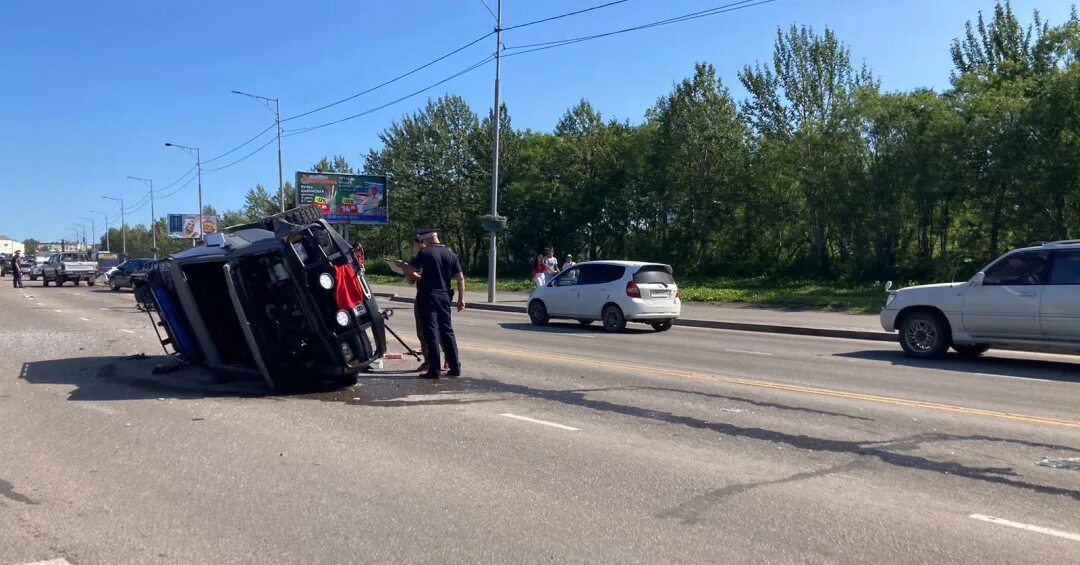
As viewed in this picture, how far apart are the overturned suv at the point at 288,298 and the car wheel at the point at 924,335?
27.8 ft

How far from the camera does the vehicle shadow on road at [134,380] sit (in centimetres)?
956

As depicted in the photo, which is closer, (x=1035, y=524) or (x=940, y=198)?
(x=1035, y=524)

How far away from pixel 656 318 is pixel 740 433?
35.0 ft

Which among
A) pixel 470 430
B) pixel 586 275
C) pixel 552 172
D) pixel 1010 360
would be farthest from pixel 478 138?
pixel 470 430

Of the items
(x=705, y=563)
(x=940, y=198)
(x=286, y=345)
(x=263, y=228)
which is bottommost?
(x=705, y=563)

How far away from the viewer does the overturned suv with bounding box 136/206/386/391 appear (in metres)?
8.98

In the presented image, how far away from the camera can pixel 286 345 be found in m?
9.36

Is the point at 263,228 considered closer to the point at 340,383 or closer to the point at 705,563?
the point at 340,383

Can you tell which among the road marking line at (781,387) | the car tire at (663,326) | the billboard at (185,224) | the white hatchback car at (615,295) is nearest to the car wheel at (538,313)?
the white hatchback car at (615,295)

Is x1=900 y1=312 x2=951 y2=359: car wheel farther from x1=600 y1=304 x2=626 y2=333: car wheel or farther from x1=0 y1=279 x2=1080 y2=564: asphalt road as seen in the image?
x1=600 y1=304 x2=626 y2=333: car wheel

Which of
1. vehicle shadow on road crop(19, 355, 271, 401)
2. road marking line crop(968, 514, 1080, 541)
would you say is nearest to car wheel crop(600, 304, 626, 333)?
vehicle shadow on road crop(19, 355, 271, 401)

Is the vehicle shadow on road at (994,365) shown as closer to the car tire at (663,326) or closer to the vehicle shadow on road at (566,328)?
the car tire at (663,326)

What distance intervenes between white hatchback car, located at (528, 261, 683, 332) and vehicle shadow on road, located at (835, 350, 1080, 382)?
4.73 m

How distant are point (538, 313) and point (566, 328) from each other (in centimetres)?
98
